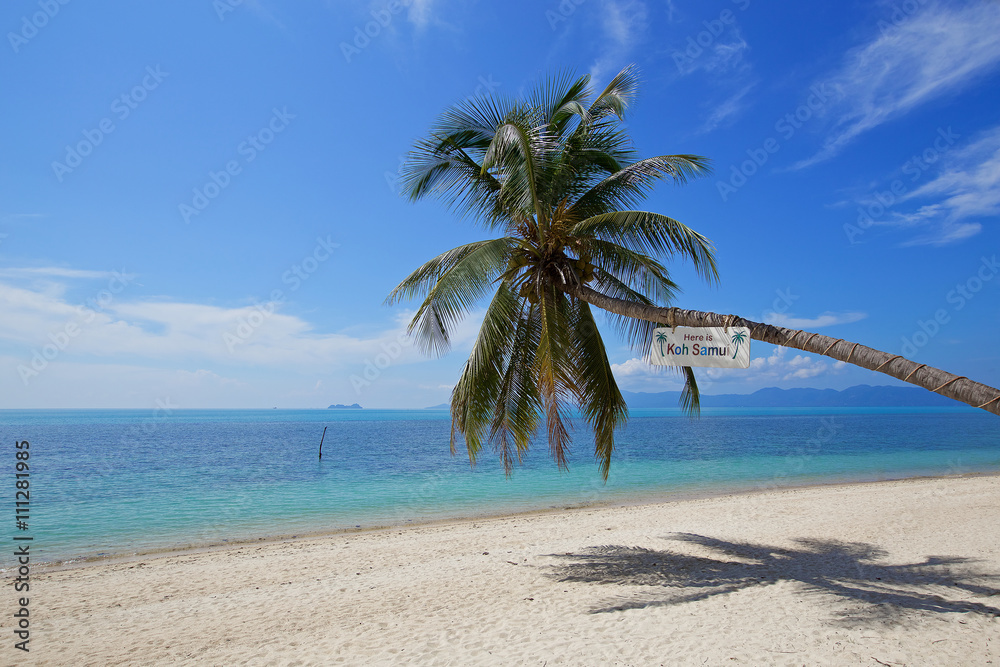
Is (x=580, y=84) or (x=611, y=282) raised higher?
(x=580, y=84)

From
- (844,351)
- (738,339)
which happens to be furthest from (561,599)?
(844,351)

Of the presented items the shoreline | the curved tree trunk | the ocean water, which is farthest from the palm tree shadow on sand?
the ocean water

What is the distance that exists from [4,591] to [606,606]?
914 centimetres

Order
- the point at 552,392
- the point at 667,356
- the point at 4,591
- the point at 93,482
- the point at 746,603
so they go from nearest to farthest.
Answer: the point at 667,356 < the point at 746,603 < the point at 552,392 < the point at 4,591 < the point at 93,482

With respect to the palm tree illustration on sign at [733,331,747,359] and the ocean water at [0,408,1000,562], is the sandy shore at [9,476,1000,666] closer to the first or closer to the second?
the palm tree illustration on sign at [733,331,747,359]

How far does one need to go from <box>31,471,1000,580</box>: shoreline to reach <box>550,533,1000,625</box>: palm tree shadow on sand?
18.2 ft

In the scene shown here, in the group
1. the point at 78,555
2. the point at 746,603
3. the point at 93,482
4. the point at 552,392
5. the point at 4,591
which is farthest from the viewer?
the point at 93,482

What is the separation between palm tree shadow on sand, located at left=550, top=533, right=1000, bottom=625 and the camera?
5.54 metres

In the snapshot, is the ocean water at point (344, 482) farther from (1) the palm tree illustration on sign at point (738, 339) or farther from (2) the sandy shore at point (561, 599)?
(1) the palm tree illustration on sign at point (738, 339)

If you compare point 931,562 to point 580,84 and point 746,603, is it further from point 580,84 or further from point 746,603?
point 580,84

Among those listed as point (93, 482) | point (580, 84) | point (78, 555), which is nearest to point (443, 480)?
point (78, 555)

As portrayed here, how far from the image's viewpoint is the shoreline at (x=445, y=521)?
399 inches

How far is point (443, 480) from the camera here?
21281mm

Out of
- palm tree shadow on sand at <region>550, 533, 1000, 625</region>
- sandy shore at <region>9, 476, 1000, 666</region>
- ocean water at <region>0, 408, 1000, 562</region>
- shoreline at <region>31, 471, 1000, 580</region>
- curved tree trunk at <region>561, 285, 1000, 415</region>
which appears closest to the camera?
curved tree trunk at <region>561, 285, 1000, 415</region>
